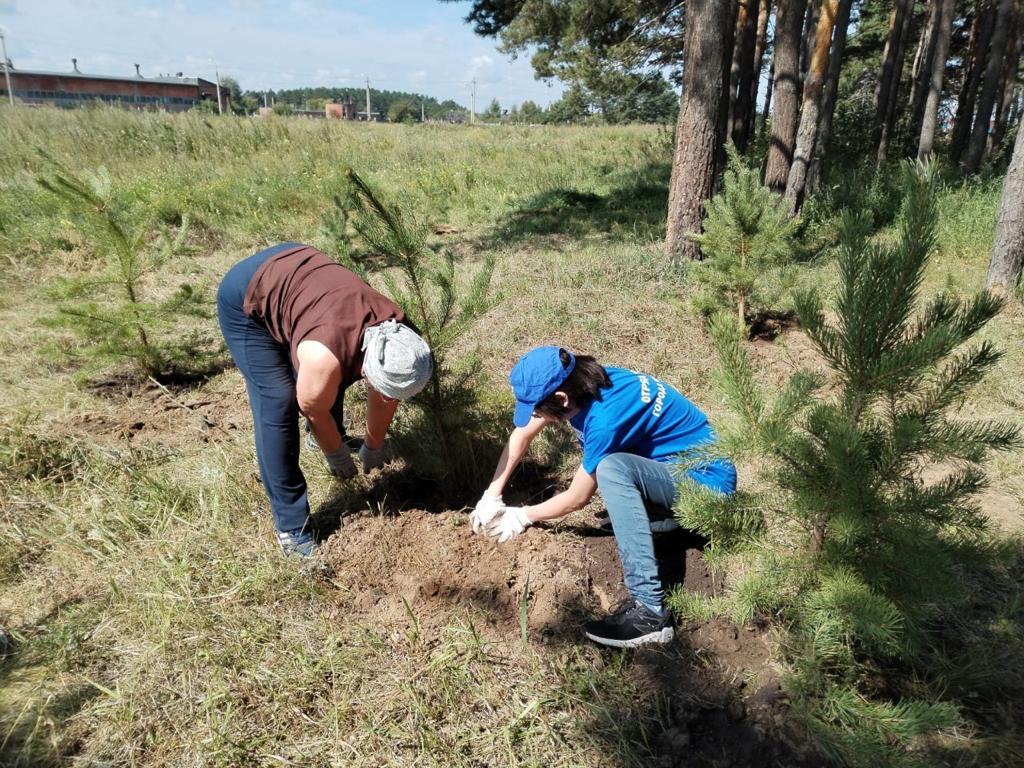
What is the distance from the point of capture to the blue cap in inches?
83.6

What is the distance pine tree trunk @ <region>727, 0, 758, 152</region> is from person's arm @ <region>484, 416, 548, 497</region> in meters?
9.19

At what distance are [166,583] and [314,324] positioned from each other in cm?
115

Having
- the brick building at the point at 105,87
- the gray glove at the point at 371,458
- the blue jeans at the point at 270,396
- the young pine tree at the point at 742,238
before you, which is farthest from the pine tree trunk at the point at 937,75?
the brick building at the point at 105,87

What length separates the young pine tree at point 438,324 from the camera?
255 centimetres

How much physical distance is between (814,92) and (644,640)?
7.19 m

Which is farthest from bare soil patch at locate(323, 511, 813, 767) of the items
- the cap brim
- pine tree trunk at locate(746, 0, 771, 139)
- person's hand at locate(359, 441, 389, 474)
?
pine tree trunk at locate(746, 0, 771, 139)

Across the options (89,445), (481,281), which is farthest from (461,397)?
(89,445)

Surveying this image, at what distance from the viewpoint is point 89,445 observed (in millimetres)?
3172

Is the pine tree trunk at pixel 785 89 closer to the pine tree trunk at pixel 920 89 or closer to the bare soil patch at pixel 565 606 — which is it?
the bare soil patch at pixel 565 606

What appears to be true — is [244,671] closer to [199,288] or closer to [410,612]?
[410,612]

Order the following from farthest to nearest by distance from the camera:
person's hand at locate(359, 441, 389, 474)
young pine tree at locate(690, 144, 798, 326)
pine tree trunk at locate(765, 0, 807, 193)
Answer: pine tree trunk at locate(765, 0, 807, 193) → young pine tree at locate(690, 144, 798, 326) → person's hand at locate(359, 441, 389, 474)

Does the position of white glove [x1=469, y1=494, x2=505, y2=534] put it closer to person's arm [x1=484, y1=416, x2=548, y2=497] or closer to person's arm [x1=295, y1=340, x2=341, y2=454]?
person's arm [x1=484, y1=416, x2=548, y2=497]

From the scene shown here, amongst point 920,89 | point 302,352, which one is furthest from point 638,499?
point 920,89

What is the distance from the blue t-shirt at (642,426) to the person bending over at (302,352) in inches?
26.2
